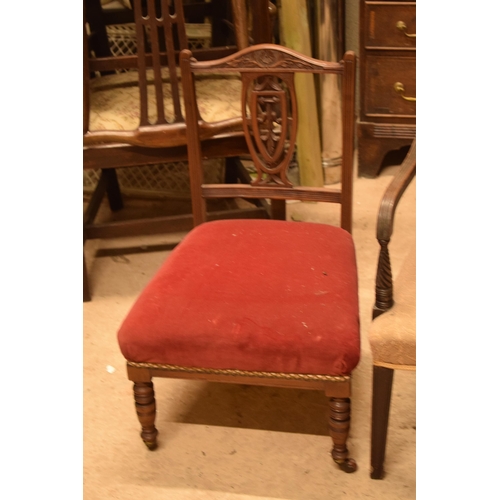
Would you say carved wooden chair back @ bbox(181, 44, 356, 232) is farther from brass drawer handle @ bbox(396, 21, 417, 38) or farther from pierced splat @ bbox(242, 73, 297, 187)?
brass drawer handle @ bbox(396, 21, 417, 38)

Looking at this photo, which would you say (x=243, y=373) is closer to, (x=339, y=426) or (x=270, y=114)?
(x=339, y=426)

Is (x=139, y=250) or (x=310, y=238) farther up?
(x=310, y=238)

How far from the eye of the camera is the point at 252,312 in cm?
165

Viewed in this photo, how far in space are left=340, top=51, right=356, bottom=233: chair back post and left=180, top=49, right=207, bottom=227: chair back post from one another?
41cm

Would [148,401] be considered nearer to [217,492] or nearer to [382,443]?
[217,492]

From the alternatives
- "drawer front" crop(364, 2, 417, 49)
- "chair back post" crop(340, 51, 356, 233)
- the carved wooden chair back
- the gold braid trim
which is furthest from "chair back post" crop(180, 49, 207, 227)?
"drawer front" crop(364, 2, 417, 49)

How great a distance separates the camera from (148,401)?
182cm

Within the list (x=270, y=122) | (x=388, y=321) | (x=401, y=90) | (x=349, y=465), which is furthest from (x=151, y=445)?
(x=401, y=90)

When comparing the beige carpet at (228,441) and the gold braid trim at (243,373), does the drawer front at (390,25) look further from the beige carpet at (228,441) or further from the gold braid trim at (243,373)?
the gold braid trim at (243,373)

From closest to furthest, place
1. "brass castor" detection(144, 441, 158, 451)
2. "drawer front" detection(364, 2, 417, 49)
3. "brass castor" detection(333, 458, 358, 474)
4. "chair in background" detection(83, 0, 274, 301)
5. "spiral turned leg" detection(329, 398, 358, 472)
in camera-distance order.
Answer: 1. "spiral turned leg" detection(329, 398, 358, 472)
2. "brass castor" detection(333, 458, 358, 474)
3. "brass castor" detection(144, 441, 158, 451)
4. "chair in background" detection(83, 0, 274, 301)
5. "drawer front" detection(364, 2, 417, 49)

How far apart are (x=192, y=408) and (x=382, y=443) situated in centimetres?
59

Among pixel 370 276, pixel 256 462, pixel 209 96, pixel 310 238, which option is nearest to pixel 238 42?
pixel 209 96

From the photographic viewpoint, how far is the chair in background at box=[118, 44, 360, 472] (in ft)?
5.35

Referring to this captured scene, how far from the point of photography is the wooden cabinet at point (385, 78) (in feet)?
9.59
